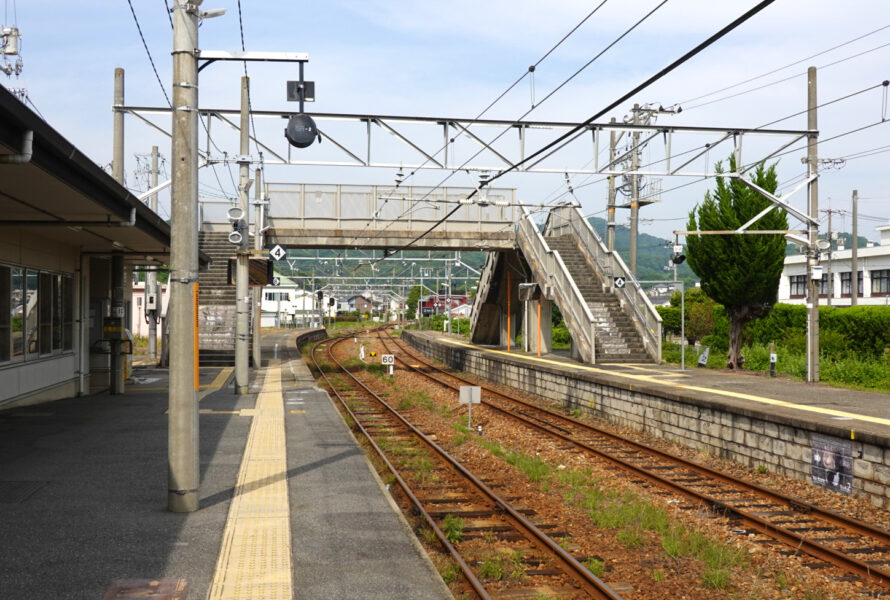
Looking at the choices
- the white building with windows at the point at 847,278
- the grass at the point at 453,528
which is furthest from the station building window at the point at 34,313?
the white building with windows at the point at 847,278

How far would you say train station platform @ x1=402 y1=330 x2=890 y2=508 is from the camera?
10250 millimetres

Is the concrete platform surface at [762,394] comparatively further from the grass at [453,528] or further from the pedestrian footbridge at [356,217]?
the pedestrian footbridge at [356,217]

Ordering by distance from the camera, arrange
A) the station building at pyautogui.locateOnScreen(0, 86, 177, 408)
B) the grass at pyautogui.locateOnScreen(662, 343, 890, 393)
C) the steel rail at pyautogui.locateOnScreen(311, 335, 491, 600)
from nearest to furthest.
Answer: the steel rail at pyautogui.locateOnScreen(311, 335, 491, 600), the station building at pyautogui.locateOnScreen(0, 86, 177, 408), the grass at pyautogui.locateOnScreen(662, 343, 890, 393)

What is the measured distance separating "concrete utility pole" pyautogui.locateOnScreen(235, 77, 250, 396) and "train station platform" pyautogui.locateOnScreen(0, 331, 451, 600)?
5057mm

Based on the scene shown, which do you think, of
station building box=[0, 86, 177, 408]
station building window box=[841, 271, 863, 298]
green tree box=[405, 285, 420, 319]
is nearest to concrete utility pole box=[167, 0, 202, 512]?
station building box=[0, 86, 177, 408]

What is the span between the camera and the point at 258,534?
767cm

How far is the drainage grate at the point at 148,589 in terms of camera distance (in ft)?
19.3

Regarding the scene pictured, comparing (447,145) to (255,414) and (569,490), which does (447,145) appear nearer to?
(255,414)

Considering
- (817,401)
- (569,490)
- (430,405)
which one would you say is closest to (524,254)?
(430,405)

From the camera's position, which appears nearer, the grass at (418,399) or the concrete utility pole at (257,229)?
the grass at (418,399)

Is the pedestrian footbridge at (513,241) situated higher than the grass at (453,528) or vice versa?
the pedestrian footbridge at (513,241)

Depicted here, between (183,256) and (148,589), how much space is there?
134 inches

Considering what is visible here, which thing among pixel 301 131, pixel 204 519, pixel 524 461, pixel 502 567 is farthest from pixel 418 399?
pixel 502 567

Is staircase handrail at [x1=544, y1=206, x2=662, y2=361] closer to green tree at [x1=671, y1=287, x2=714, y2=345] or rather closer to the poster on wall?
green tree at [x1=671, y1=287, x2=714, y2=345]
